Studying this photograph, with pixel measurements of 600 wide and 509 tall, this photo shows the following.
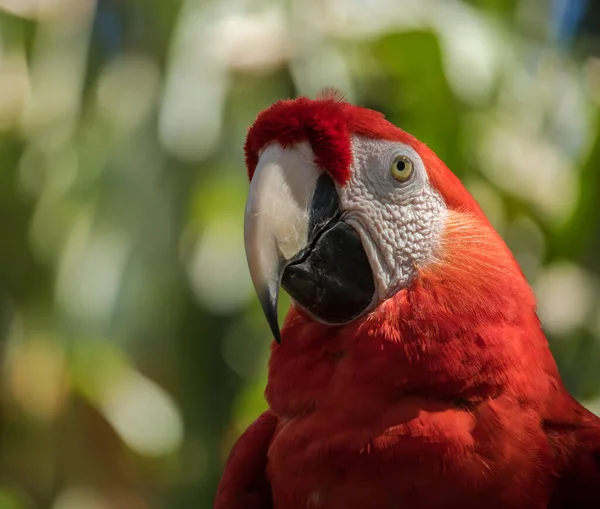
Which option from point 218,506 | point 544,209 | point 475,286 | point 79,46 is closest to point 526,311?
point 475,286

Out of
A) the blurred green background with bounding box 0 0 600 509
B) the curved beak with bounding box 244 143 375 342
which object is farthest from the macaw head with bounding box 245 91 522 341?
the blurred green background with bounding box 0 0 600 509

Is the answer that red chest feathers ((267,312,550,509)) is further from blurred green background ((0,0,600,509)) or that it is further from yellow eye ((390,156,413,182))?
blurred green background ((0,0,600,509))

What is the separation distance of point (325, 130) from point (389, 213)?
0.39ft

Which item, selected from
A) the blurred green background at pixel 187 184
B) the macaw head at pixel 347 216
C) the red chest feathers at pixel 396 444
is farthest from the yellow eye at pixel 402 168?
the blurred green background at pixel 187 184

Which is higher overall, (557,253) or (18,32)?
(18,32)

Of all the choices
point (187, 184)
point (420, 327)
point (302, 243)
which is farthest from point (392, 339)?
point (187, 184)

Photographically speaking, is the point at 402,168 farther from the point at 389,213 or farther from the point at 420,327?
the point at 420,327

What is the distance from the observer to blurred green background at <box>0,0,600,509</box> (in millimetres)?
1666

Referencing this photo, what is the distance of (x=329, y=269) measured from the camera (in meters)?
0.69

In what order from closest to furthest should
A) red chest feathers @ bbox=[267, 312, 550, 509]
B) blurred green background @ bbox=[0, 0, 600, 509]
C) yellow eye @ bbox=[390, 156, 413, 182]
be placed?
red chest feathers @ bbox=[267, 312, 550, 509] → yellow eye @ bbox=[390, 156, 413, 182] → blurred green background @ bbox=[0, 0, 600, 509]

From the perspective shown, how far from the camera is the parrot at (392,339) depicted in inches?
25.1

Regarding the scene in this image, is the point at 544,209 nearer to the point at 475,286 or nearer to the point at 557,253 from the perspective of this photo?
the point at 557,253

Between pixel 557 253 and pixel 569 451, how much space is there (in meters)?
1.06

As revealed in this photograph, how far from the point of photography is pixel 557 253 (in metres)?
1.66
